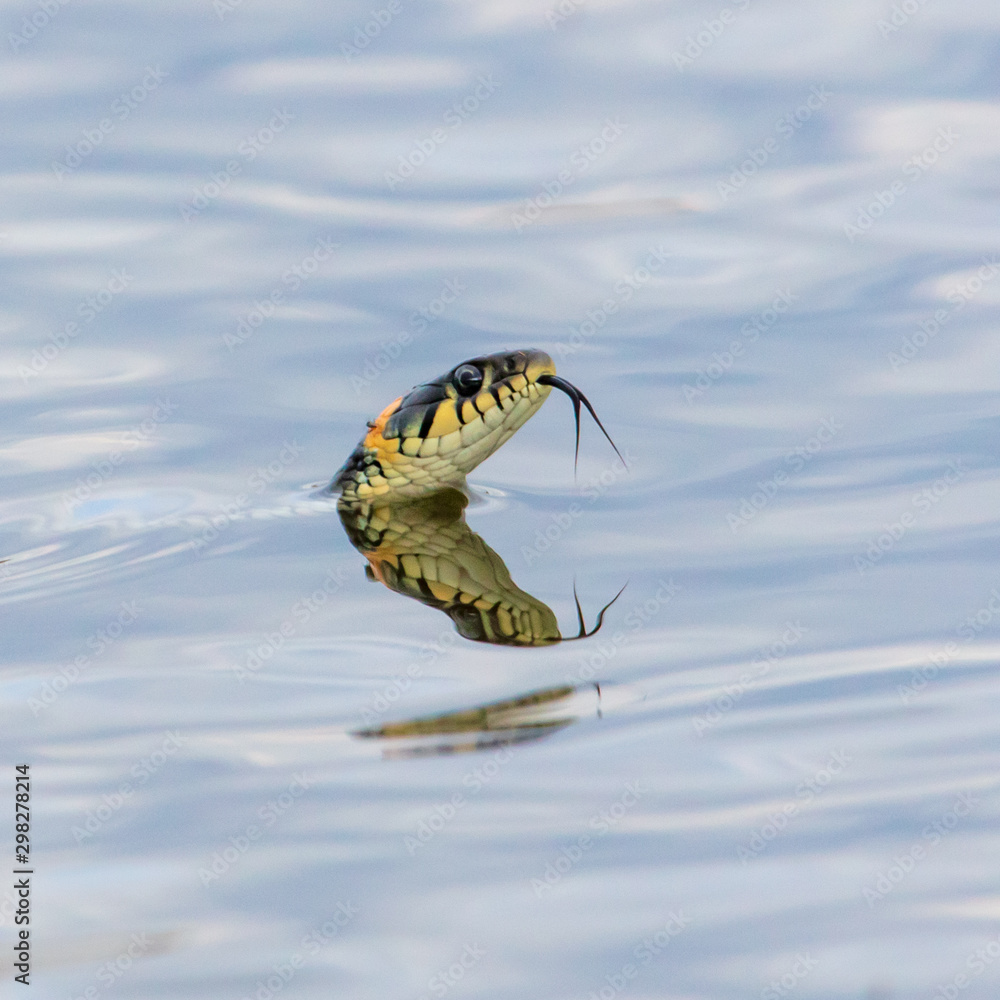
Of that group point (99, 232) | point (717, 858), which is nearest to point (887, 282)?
point (99, 232)

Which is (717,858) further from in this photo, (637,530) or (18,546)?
(18,546)
